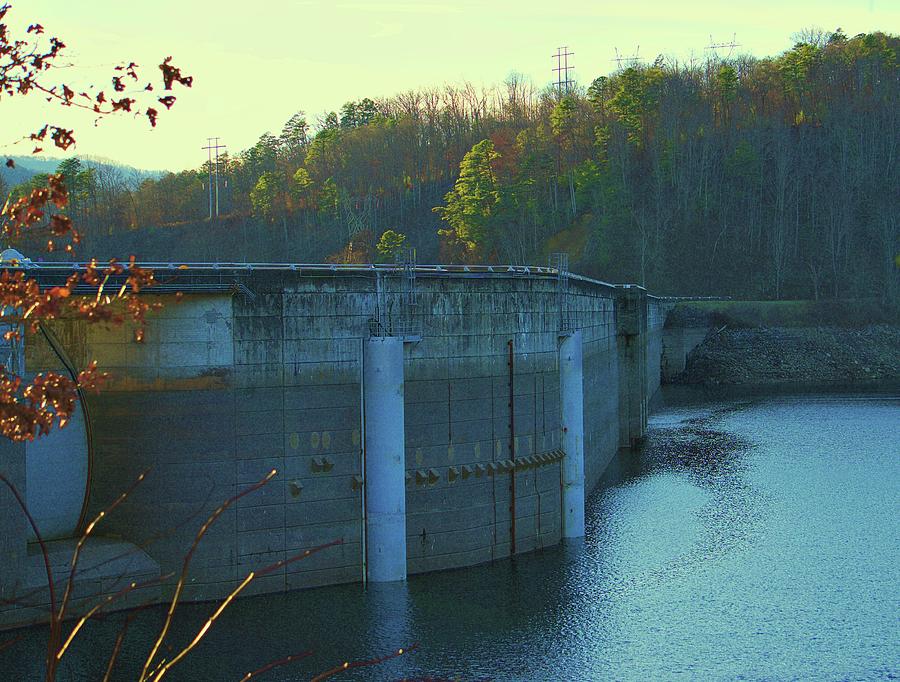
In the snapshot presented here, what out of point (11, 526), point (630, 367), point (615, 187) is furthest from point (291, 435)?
point (615, 187)

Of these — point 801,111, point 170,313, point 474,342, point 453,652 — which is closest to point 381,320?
point 474,342

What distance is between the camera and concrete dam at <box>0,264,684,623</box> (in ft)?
89.0

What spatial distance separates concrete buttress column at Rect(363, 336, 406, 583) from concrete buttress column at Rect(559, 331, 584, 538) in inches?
303

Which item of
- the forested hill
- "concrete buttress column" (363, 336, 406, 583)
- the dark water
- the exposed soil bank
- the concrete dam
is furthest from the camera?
the forested hill

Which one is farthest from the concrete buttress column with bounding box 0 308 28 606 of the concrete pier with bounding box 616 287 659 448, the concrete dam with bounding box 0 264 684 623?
the concrete pier with bounding box 616 287 659 448

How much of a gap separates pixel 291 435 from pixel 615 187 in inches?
3568

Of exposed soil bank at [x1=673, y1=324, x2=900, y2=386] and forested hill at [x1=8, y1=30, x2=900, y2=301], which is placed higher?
forested hill at [x1=8, y1=30, x2=900, y2=301]

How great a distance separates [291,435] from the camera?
92.6 feet

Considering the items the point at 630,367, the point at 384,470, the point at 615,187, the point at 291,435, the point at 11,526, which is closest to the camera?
the point at 11,526

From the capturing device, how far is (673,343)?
95000 mm

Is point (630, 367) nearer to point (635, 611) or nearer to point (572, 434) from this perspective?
point (572, 434)

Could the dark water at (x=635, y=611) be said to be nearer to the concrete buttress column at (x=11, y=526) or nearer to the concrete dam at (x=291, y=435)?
the concrete dam at (x=291, y=435)

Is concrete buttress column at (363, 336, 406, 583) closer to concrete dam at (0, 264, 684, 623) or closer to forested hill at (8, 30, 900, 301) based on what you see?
concrete dam at (0, 264, 684, 623)

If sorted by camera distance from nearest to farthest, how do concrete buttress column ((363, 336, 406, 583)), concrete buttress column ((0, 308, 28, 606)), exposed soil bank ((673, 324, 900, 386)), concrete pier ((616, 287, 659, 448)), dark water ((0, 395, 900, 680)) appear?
1. dark water ((0, 395, 900, 680))
2. concrete buttress column ((0, 308, 28, 606))
3. concrete buttress column ((363, 336, 406, 583))
4. concrete pier ((616, 287, 659, 448))
5. exposed soil bank ((673, 324, 900, 386))
